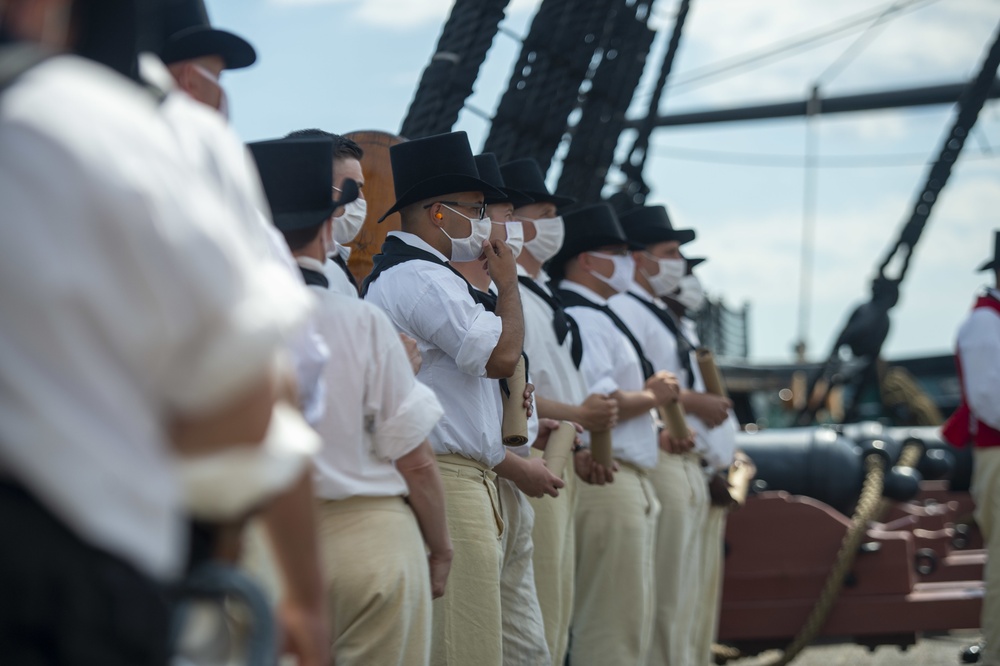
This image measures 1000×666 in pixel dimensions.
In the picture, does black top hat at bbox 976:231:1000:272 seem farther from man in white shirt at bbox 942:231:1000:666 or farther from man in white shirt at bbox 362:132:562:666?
man in white shirt at bbox 362:132:562:666

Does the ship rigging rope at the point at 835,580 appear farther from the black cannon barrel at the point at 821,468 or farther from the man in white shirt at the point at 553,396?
the man in white shirt at the point at 553,396

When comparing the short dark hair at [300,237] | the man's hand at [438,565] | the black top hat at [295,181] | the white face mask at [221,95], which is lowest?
the man's hand at [438,565]

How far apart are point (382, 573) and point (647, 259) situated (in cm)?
461

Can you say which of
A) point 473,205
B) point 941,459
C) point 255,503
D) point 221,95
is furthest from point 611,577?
point 255,503

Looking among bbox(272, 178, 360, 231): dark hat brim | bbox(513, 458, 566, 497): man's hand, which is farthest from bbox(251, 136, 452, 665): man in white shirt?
bbox(513, 458, 566, 497): man's hand

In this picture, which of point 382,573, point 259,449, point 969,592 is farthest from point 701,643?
point 259,449

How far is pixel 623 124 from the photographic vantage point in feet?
31.3

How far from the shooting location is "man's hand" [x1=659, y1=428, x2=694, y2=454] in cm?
701

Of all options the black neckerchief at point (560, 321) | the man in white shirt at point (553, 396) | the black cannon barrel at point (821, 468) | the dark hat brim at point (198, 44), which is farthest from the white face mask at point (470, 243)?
the black cannon barrel at point (821, 468)

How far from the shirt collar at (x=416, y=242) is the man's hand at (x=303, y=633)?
2921 millimetres

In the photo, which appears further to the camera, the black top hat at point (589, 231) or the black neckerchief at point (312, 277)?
the black top hat at point (589, 231)

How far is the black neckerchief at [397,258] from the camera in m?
4.68

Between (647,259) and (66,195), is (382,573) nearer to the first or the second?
(66,195)

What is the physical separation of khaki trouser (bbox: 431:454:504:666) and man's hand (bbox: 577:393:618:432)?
1254 mm
